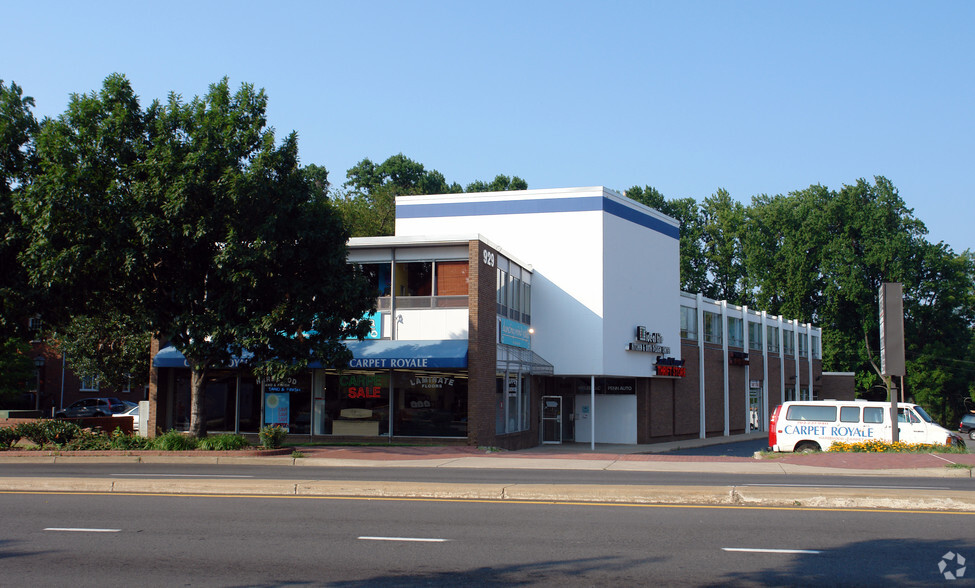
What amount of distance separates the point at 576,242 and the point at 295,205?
14328 millimetres

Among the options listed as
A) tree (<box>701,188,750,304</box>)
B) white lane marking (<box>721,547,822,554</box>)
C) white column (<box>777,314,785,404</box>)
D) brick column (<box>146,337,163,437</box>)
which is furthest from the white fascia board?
tree (<box>701,188,750,304</box>)

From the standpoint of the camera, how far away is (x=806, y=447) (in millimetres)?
25875

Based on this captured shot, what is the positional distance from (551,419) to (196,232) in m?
19.1

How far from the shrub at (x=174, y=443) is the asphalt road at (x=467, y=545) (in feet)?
36.7

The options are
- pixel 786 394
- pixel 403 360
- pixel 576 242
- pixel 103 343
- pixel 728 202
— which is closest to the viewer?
pixel 403 360

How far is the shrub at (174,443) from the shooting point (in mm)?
23547

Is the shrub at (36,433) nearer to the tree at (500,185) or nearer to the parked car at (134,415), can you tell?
the parked car at (134,415)

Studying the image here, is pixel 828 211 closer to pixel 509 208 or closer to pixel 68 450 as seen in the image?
pixel 509 208

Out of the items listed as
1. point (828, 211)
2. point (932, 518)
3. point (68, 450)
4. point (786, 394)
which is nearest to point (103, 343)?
point (68, 450)

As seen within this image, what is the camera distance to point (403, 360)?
1077 inches

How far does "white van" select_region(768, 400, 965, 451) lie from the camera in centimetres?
2516

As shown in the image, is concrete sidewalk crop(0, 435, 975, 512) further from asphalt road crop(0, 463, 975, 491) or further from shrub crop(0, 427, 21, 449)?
shrub crop(0, 427, 21, 449)

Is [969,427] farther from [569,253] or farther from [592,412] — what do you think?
[592,412]

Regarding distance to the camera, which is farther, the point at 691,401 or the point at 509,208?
the point at 691,401
